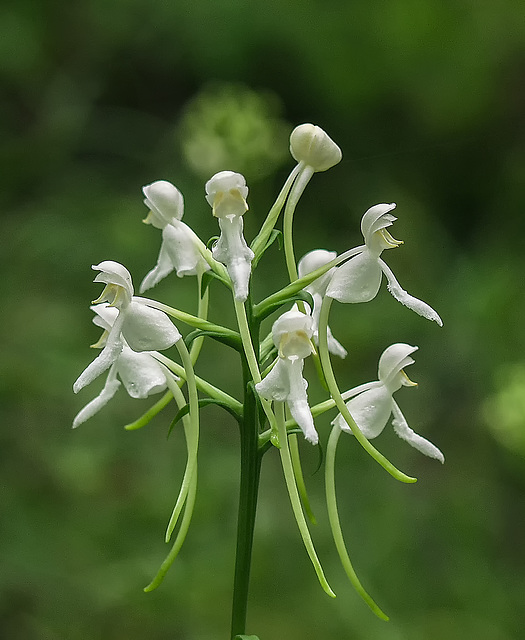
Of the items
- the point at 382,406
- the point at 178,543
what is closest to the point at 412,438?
the point at 382,406

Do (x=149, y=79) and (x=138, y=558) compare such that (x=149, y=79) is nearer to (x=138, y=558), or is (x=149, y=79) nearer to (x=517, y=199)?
(x=517, y=199)

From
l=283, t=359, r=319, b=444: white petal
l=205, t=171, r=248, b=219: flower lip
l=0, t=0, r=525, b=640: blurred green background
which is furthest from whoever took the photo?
l=0, t=0, r=525, b=640: blurred green background

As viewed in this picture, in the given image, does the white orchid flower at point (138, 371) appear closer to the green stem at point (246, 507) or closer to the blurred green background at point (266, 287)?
the green stem at point (246, 507)

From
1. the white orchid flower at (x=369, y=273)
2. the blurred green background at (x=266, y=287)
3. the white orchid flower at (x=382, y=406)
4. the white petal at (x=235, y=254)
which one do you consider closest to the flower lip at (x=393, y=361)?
the white orchid flower at (x=382, y=406)

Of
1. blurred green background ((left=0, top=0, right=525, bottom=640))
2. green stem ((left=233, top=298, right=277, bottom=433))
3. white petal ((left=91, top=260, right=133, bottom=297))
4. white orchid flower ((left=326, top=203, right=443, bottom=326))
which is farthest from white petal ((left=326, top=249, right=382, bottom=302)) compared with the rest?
blurred green background ((left=0, top=0, right=525, bottom=640))

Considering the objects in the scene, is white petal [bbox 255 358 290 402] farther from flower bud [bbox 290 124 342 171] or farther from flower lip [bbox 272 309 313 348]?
flower bud [bbox 290 124 342 171]

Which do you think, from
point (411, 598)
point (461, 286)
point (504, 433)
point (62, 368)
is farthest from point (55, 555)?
point (461, 286)
